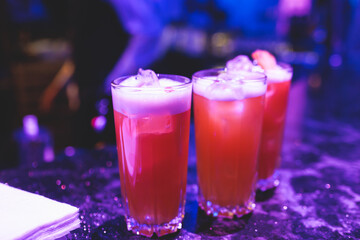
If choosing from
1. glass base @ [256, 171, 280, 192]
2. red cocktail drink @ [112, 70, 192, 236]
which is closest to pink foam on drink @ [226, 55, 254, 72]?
red cocktail drink @ [112, 70, 192, 236]

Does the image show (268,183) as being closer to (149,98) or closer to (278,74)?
(278,74)

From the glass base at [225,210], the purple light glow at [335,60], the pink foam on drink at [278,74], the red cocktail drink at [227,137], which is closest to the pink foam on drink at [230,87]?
the red cocktail drink at [227,137]

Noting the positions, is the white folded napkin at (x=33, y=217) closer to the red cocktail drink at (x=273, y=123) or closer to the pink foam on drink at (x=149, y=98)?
the pink foam on drink at (x=149, y=98)

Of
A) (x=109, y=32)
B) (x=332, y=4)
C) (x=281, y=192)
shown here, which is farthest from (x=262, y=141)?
(x=109, y=32)

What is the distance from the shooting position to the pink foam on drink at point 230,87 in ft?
2.66

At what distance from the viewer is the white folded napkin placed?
25.8 inches

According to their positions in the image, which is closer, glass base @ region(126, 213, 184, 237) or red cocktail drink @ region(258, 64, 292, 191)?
glass base @ region(126, 213, 184, 237)

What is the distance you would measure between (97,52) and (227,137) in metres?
2.99

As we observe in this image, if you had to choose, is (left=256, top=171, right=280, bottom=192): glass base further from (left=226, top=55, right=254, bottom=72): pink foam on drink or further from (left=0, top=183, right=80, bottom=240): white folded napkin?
(left=0, top=183, right=80, bottom=240): white folded napkin

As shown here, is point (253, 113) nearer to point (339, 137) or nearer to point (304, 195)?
point (304, 195)

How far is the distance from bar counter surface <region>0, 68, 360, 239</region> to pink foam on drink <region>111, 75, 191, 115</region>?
289 mm

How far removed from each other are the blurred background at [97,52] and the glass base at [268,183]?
1.51 metres

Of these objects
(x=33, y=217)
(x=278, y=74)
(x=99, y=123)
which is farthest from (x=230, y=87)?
(x=99, y=123)

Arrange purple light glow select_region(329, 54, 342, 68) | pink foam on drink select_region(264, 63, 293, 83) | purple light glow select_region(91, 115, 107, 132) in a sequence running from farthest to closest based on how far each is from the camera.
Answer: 1. purple light glow select_region(329, 54, 342, 68)
2. purple light glow select_region(91, 115, 107, 132)
3. pink foam on drink select_region(264, 63, 293, 83)
